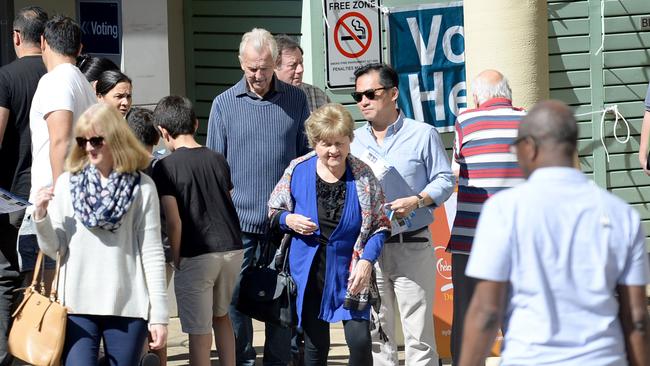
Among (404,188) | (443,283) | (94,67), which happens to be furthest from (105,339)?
(443,283)

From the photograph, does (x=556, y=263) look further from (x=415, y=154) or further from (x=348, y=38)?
(x=348, y=38)

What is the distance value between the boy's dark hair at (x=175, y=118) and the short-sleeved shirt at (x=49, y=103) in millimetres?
372

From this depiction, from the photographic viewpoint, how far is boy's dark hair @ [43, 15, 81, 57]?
21.0ft

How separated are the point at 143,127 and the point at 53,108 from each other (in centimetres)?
74

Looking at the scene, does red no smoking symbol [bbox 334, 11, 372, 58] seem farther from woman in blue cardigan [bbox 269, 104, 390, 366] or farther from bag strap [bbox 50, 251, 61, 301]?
bag strap [bbox 50, 251, 61, 301]

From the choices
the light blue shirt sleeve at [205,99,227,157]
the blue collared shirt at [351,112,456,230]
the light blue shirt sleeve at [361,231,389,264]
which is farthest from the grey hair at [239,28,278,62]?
the light blue shirt sleeve at [361,231,389,264]

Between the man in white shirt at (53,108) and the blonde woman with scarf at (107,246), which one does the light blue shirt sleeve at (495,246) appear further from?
the man in white shirt at (53,108)

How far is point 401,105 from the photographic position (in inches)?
402

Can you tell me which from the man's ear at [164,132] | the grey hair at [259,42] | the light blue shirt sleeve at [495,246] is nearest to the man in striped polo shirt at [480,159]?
the grey hair at [259,42]

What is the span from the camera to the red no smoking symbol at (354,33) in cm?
988

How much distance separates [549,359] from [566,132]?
0.71 m

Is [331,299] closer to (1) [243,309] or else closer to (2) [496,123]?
(1) [243,309]

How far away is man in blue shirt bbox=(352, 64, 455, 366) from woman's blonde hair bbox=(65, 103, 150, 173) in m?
1.89

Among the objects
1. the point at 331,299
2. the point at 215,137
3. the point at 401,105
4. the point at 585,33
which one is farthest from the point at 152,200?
the point at 585,33
